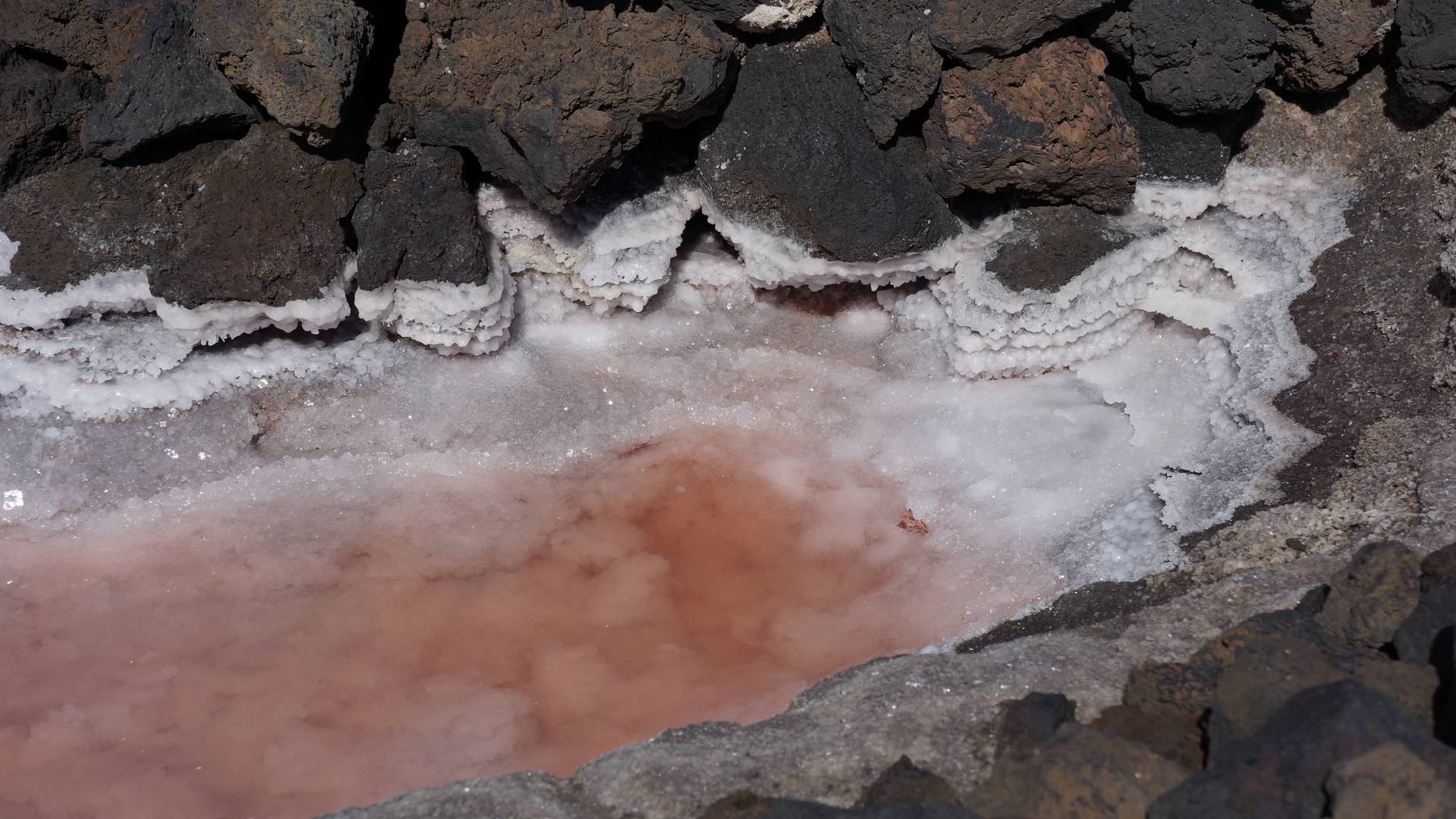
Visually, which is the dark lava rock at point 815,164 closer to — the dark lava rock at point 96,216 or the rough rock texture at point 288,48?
the rough rock texture at point 288,48

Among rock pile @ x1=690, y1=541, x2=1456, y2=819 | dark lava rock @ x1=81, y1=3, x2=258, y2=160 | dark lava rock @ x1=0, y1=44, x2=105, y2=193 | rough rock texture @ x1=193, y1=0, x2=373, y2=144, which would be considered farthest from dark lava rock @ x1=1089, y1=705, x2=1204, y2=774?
dark lava rock @ x1=0, y1=44, x2=105, y2=193

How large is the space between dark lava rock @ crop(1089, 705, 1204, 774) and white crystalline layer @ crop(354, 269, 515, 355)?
2226mm

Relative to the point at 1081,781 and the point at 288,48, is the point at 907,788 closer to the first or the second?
the point at 1081,781

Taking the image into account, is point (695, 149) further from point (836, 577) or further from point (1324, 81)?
point (1324, 81)

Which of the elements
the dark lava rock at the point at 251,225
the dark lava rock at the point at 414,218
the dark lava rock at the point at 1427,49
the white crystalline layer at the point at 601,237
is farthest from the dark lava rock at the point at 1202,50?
the dark lava rock at the point at 251,225

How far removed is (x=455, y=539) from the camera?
3111mm

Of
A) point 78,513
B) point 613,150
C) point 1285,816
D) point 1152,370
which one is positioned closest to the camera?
point 1285,816

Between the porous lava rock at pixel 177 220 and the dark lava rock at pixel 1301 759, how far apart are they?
2.70 metres

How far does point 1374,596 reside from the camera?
188 cm

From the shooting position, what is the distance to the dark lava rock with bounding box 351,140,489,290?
3041 millimetres

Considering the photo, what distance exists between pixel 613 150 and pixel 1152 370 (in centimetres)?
196

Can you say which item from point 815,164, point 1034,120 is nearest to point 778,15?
point 815,164

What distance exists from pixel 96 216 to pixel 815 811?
105 inches

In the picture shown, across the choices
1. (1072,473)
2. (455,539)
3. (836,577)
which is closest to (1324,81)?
(1072,473)
